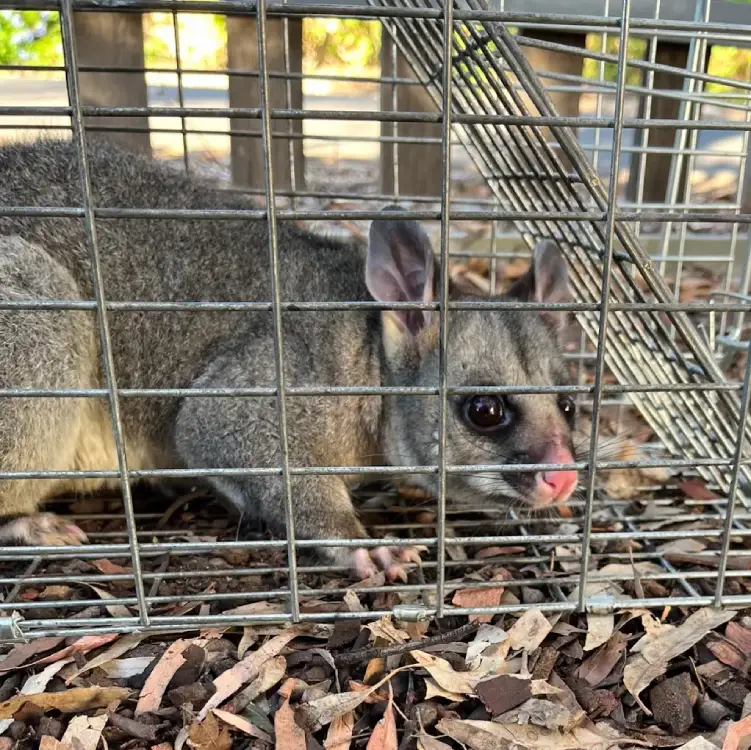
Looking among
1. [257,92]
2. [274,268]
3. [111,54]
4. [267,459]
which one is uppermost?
[111,54]

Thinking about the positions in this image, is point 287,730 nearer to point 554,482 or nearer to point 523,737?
point 523,737

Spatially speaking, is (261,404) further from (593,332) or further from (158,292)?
(593,332)

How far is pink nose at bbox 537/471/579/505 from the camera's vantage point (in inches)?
106

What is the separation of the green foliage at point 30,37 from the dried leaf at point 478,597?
6177 mm

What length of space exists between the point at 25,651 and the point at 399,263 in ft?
6.61

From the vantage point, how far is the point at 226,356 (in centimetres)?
326

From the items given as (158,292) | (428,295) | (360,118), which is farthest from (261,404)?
(360,118)

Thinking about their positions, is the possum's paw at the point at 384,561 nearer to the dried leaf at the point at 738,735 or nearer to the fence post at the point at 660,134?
the dried leaf at the point at 738,735

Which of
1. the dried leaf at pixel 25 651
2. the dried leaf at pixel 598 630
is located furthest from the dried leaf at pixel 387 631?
the dried leaf at pixel 25 651

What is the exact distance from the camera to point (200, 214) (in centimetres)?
187

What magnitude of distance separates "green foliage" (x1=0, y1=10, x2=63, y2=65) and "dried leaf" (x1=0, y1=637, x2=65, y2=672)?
5.72m

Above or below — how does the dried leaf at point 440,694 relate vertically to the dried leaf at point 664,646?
above

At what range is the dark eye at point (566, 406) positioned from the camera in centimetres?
319

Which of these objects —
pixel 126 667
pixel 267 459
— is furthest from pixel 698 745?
pixel 267 459
